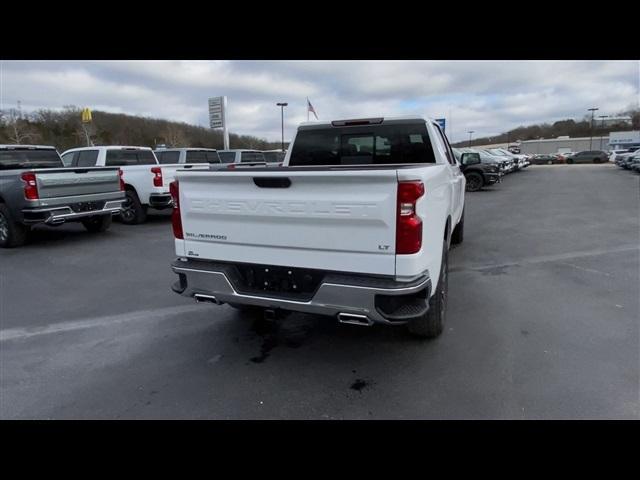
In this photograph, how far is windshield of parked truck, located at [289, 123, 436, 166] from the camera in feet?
15.6

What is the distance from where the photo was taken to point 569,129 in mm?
104500

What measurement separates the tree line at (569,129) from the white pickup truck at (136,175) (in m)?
87.8

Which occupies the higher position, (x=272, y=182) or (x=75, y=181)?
(x=272, y=182)

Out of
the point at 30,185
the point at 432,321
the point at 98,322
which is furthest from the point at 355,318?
the point at 30,185

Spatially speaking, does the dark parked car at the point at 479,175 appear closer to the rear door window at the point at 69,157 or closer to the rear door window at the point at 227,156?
the rear door window at the point at 227,156

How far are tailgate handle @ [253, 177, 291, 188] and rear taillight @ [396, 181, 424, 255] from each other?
2.73 ft

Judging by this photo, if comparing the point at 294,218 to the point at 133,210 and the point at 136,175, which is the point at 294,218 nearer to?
the point at 136,175

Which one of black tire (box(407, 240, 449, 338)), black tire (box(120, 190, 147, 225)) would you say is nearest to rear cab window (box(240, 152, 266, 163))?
black tire (box(120, 190, 147, 225))

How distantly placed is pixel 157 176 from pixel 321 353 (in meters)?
8.03

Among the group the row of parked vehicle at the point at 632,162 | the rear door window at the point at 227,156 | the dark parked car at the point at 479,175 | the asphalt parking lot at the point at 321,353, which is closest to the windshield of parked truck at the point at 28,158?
the asphalt parking lot at the point at 321,353

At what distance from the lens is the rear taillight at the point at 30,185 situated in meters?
7.27

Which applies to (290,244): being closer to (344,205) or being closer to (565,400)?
(344,205)
